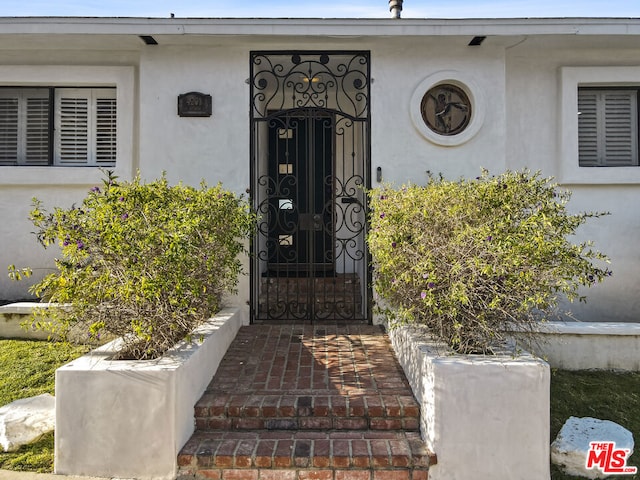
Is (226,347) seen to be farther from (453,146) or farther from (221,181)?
(453,146)

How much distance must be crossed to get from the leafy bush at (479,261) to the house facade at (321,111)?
1.64 meters

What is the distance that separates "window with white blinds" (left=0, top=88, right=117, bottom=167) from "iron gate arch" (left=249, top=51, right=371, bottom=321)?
2230 millimetres

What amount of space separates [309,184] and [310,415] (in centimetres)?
311

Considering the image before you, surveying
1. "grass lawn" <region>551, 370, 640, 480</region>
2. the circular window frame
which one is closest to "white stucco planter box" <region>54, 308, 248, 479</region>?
"grass lawn" <region>551, 370, 640, 480</region>

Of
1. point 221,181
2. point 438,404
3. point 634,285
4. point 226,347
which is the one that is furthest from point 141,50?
point 634,285

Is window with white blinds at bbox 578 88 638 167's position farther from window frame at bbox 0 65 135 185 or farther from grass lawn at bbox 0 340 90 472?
grass lawn at bbox 0 340 90 472

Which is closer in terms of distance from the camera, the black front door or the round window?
the round window

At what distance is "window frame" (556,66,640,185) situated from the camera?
588 centimetres

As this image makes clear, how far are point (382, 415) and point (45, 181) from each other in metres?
5.40

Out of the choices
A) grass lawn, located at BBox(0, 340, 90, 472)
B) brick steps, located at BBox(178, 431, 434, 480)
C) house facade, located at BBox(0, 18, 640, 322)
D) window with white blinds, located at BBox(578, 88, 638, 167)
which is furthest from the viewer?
window with white blinds, located at BBox(578, 88, 638, 167)

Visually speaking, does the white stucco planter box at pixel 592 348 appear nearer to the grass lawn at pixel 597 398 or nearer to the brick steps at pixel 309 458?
the grass lawn at pixel 597 398

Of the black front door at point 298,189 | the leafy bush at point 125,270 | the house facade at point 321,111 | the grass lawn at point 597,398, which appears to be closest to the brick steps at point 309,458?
the leafy bush at point 125,270

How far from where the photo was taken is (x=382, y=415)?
Result: 11.2 ft

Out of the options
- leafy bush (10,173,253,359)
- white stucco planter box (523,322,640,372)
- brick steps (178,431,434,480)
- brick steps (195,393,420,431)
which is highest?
leafy bush (10,173,253,359)
